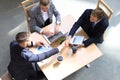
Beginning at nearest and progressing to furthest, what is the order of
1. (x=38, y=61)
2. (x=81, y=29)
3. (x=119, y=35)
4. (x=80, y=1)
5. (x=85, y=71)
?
(x=38, y=61), (x=81, y=29), (x=85, y=71), (x=119, y=35), (x=80, y=1)

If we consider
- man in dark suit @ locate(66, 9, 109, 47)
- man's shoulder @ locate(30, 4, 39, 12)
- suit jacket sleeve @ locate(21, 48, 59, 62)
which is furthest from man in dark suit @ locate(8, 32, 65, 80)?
man's shoulder @ locate(30, 4, 39, 12)

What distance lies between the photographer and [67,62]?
3303 millimetres

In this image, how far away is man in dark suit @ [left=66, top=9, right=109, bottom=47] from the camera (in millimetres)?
3381

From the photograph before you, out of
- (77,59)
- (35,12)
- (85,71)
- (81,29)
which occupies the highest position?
(35,12)

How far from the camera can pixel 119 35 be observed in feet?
14.6

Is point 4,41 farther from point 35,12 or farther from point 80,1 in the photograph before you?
point 80,1

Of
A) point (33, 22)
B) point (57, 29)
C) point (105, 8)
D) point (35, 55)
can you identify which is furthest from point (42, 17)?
point (105, 8)

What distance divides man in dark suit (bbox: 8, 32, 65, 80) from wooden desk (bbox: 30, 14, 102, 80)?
0.39ft

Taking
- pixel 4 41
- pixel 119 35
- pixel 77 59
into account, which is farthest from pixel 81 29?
pixel 4 41

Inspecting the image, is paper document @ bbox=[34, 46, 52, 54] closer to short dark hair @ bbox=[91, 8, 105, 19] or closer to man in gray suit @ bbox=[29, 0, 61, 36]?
man in gray suit @ bbox=[29, 0, 61, 36]

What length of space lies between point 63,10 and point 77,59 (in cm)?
162

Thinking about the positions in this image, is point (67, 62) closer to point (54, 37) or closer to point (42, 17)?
point (54, 37)

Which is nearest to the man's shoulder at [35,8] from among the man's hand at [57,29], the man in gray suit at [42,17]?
the man in gray suit at [42,17]

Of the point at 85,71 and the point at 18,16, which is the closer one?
the point at 85,71
